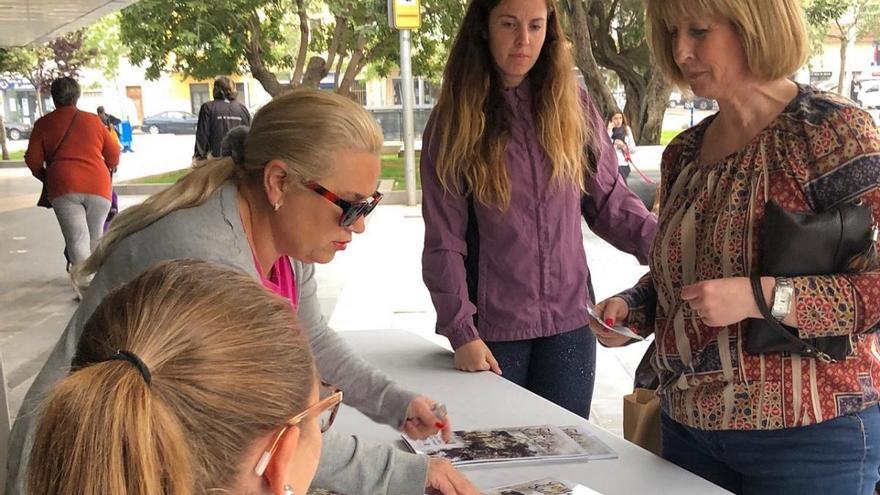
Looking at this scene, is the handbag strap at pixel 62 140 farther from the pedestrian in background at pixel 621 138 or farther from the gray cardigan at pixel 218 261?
the pedestrian in background at pixel 621 138

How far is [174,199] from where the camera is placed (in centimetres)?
146

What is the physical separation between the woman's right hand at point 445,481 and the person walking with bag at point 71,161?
473 centimetres

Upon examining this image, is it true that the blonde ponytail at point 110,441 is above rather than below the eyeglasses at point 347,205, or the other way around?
below

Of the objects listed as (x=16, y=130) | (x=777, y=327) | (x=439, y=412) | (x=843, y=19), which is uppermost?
(x=843, y=19)

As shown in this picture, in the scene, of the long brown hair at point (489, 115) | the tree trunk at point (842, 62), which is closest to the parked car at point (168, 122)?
the tree trunk at point (842, 62)

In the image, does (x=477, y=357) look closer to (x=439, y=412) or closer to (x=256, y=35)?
(x=439, y=412)

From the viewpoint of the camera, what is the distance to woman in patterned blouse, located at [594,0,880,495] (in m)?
1.34

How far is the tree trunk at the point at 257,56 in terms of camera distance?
484 inches

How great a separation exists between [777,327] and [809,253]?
5.2 inches

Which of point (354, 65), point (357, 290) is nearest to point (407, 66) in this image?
point (354, 65)

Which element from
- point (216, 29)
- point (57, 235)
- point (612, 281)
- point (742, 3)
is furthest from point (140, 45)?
point (742, 3)

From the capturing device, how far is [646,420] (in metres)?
1.88

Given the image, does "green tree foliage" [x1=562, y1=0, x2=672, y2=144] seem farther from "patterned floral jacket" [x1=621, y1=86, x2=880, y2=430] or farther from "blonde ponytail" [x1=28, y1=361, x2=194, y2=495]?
"blonde ponytail" [x1=28, y1=361, x2=194, y2=495]

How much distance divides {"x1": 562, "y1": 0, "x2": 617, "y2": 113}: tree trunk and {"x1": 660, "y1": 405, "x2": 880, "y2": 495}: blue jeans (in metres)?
10.1
